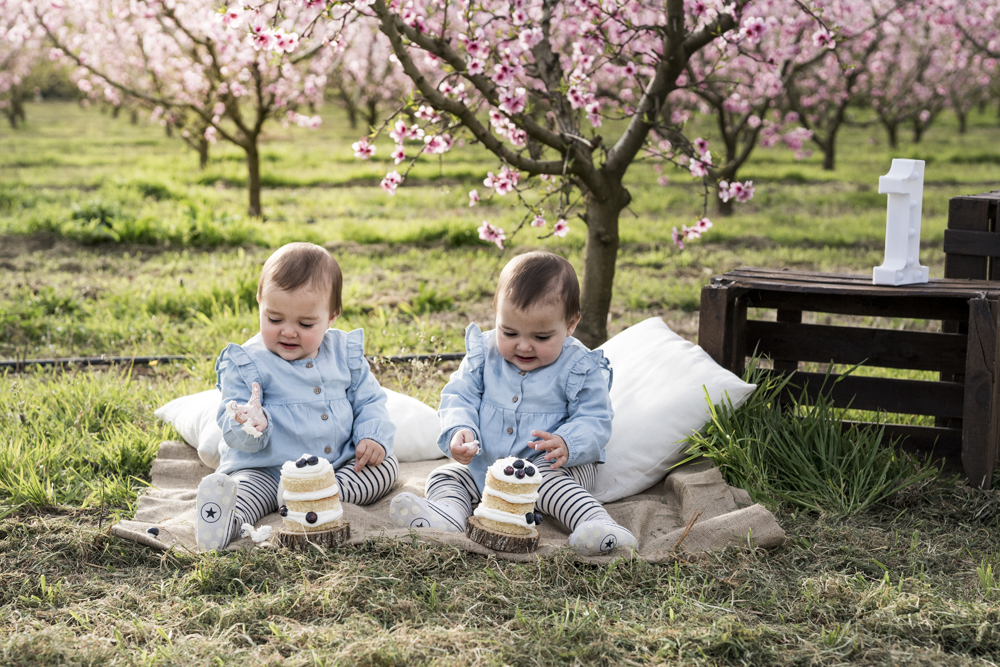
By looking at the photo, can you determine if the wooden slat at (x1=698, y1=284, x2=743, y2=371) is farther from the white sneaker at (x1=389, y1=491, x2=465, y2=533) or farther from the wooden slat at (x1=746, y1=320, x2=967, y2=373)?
the white sneaker at (x1=389, y1=491, x2=465, y2=533)

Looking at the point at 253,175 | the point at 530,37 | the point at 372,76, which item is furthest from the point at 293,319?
the point at 372,76

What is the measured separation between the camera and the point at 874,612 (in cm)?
227

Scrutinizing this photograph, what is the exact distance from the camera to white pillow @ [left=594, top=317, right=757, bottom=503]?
3.20 metres

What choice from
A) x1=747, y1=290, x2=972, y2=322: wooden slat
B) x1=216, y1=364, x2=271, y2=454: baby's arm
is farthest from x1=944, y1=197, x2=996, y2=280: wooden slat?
x1=216, y1=364, x2=271, y2=454: baby's arm

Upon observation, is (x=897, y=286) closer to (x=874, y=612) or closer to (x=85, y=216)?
(x=874, y=612)

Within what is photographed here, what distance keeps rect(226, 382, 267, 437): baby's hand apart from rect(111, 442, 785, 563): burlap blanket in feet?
1.09

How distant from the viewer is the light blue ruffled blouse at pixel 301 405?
2.98 m

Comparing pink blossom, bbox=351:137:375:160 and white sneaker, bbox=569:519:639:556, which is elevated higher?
pink blossom, bbox=351:137:375:160

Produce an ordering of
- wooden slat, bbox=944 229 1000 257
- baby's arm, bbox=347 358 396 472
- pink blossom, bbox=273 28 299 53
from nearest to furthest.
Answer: baby's arm, bbox=347 358 396 472, pink blossom, bbox=273 28 299 53, wooden slat, bbox=944 229 1000 257

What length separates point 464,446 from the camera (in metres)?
2.83

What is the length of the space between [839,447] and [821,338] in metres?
0.51

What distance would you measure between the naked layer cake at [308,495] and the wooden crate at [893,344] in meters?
1.66

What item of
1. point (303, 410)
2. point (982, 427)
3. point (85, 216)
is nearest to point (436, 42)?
point (303, 410)

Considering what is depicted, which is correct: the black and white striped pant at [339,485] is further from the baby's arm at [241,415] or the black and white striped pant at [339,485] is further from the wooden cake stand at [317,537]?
the wooden cake stand at [317,537]
